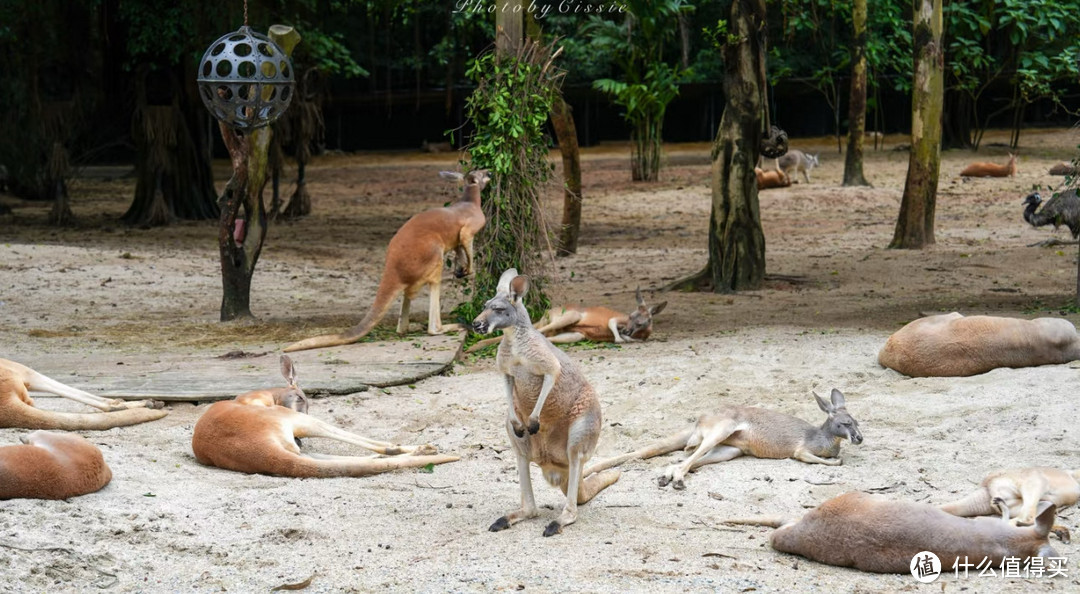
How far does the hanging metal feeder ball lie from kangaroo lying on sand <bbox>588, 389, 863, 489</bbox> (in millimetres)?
4412

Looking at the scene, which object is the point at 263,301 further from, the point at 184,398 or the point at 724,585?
the point at 724,585

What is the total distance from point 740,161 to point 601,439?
18.2 feet

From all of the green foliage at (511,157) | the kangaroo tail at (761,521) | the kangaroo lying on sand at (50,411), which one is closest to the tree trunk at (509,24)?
the green foliage at (511,157)

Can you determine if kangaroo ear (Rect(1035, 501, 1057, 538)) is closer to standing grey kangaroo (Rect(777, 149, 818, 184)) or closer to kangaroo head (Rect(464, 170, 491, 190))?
kangaroo head (Rect(464, 170, 491, 190))

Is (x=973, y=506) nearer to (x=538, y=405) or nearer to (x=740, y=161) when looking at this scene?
(x=538, y=405)

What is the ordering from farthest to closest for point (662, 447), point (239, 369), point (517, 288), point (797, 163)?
point (797, 163)
point (239, 369)
point (662, 447)
point (517, 288)

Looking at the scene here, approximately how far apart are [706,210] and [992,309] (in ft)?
31.2

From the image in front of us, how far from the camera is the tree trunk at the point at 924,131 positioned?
547 inches

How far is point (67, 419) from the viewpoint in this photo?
6492 mm

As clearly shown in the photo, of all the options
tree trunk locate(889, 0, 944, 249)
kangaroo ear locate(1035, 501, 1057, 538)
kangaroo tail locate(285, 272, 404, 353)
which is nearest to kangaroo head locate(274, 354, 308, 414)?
kangaroo tail locate(285, 272, 404, 353)

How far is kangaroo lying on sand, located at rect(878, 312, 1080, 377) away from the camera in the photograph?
7402 millimetres

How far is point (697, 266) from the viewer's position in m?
14.1

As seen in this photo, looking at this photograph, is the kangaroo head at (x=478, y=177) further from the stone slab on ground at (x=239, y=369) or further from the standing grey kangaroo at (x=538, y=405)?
the standing grey kangaroo at (x=538, y=405)

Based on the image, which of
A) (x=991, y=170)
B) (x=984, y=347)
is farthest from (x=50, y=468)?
(x=991, y=170)
